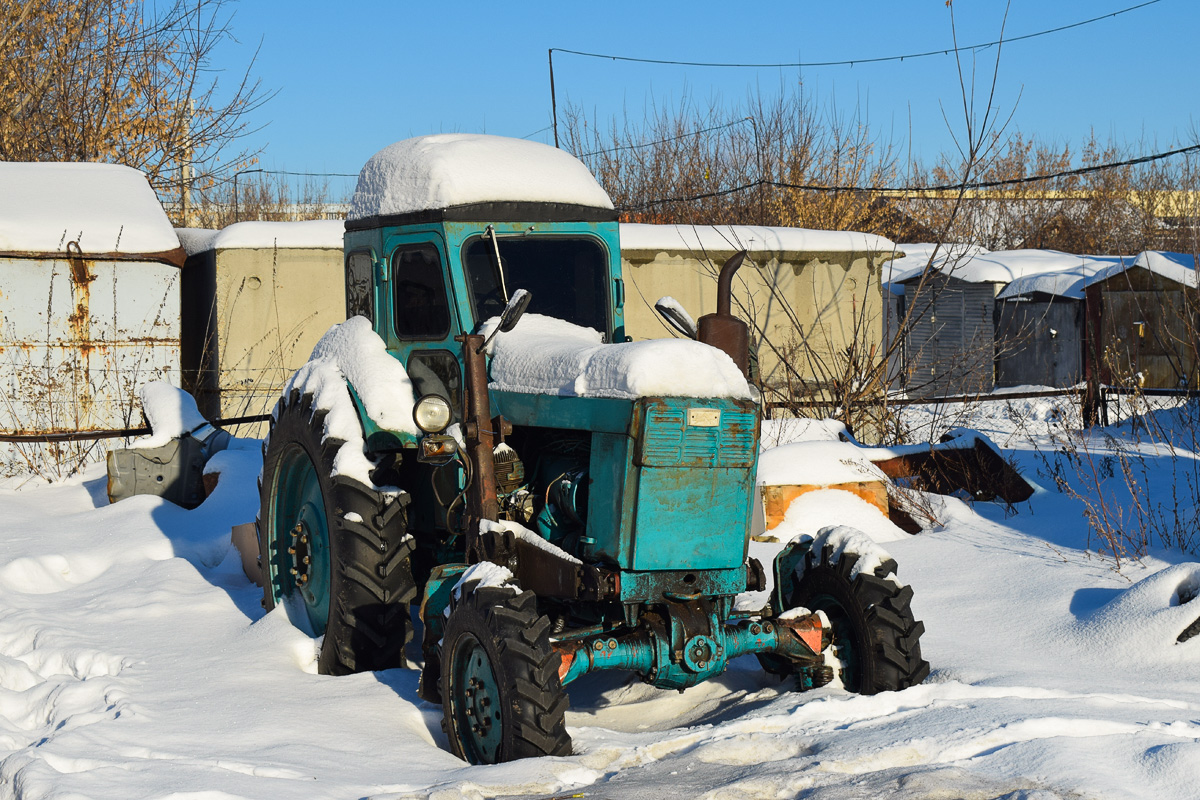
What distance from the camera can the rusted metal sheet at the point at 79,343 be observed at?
1029 cm

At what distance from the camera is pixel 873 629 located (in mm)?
4469

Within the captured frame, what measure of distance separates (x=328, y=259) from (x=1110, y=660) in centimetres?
885

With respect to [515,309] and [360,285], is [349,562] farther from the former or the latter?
[360,285]

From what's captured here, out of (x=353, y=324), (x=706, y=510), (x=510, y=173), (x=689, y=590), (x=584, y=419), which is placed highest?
(x=510, y=173)

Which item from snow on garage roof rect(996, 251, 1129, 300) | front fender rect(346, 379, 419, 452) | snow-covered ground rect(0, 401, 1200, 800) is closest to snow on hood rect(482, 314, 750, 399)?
front fender rect(346, 379, 419, 452)

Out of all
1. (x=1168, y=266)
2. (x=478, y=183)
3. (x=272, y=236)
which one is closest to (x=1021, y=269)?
Result: (x=1168, y=266)

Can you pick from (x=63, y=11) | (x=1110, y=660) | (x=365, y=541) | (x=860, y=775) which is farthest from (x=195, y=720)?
(x=63, y=11)

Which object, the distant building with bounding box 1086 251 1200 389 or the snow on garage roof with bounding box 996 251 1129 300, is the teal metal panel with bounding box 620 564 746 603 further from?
the snow on garage roof with bounding box 996 251 1129 300

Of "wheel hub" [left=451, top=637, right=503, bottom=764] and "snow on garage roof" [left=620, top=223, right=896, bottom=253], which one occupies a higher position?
"snow on garage roof" [left=620, top=223, right=896, bottom=253]

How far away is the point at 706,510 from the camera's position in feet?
13.9

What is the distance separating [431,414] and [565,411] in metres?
0.70

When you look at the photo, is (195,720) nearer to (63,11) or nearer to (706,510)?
(706,510)

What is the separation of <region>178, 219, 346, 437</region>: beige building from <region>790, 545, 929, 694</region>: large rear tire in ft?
25.8

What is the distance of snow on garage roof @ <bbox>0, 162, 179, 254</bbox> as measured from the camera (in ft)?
34.0
